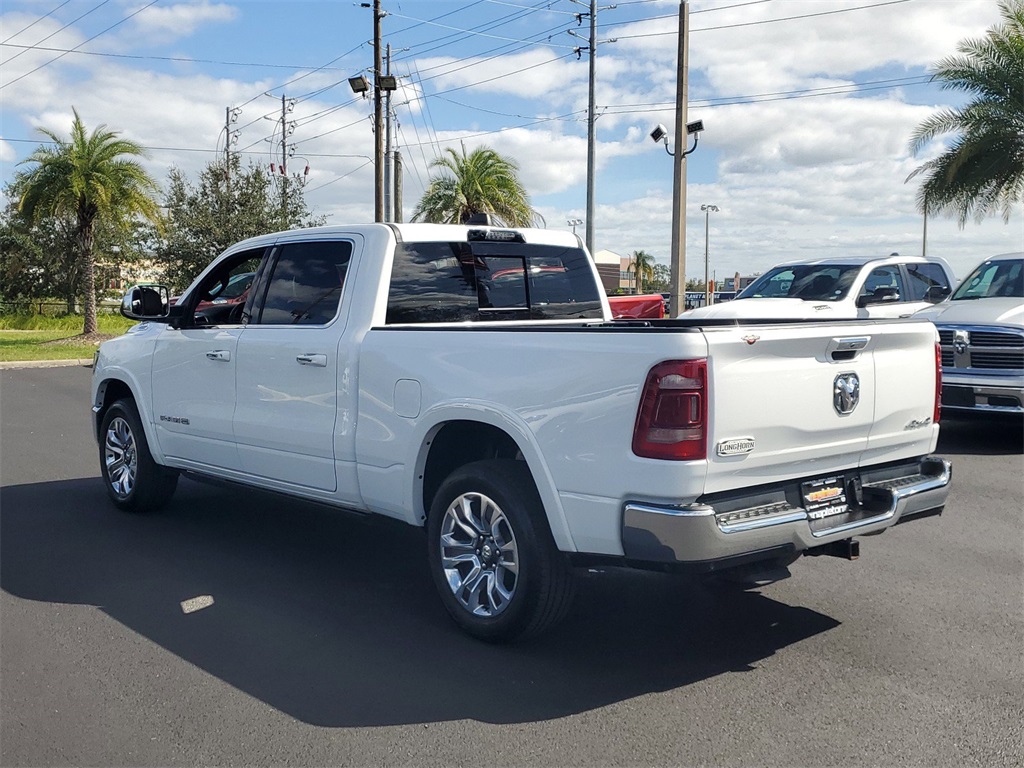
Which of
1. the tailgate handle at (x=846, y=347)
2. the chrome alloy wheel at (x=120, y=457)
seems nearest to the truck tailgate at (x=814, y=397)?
the tailgate handle at (x=846, y=347)

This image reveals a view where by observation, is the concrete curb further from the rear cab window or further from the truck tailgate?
the truck tailgate

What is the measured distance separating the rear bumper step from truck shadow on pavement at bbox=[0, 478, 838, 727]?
2.11 feet

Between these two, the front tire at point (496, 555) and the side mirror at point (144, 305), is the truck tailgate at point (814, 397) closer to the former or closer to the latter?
the front tire at point (496, 555)

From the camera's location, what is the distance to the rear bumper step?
12.7 feet

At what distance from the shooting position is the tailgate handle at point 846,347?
4.33 meters

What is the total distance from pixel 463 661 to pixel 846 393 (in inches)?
81.1

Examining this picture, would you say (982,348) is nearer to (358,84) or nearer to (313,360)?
Answer: (313,360)

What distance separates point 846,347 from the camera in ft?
14.3

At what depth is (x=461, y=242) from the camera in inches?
231

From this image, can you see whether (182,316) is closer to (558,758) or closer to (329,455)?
(329,455)

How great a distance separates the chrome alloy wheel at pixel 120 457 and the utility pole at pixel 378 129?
56.0 feet

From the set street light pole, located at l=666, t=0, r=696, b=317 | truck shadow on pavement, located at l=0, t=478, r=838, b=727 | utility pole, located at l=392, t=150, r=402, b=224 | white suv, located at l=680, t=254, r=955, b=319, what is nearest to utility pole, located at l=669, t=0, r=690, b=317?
street light pole, located at l=666, t=0, r=696, b=317

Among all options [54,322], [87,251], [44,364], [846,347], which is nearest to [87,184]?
[87,251]

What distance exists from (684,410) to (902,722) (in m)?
1.44
